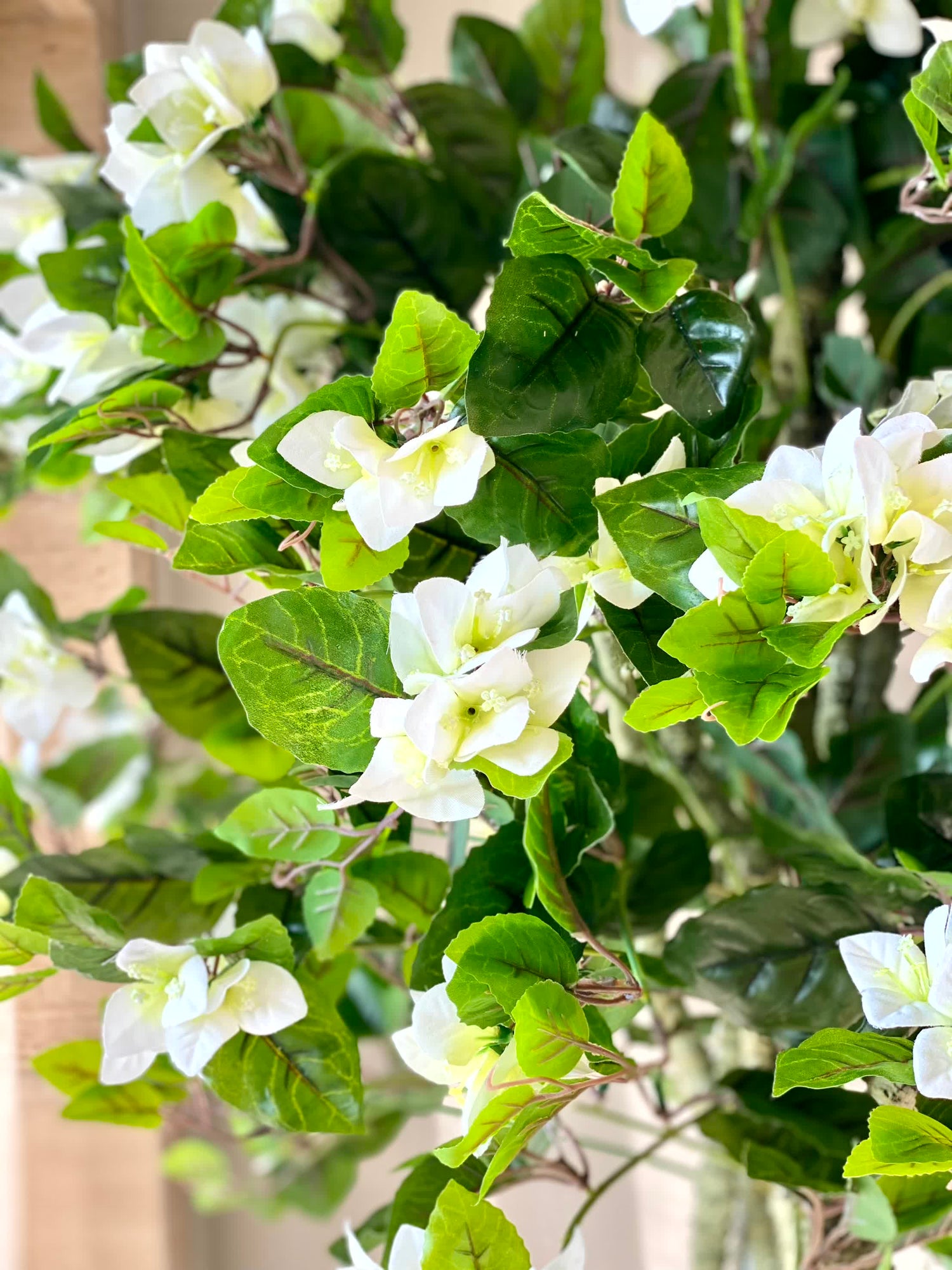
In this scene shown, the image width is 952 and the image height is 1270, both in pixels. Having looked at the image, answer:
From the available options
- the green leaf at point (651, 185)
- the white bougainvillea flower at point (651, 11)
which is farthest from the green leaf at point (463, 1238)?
the white bougainvillea flower at point (651, 11)

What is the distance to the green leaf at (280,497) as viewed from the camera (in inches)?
13.0

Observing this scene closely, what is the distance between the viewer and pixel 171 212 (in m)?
0.49

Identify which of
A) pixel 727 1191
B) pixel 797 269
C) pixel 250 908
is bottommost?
pixel 727 1191

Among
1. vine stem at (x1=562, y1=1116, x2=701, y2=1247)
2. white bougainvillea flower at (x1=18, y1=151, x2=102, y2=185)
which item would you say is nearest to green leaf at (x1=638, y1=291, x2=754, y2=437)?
vine stem at (x1=562, y1=1116, x2=701, y2=1247)

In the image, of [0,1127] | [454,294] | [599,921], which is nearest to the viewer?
[599,921]

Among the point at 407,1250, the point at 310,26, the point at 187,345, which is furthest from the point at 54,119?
the point at 407,1250

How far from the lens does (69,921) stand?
41 cm

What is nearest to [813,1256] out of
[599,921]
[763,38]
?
[599,921]

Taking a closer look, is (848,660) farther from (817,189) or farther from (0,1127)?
(0,1127)

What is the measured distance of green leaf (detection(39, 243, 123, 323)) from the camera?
1.69 feet

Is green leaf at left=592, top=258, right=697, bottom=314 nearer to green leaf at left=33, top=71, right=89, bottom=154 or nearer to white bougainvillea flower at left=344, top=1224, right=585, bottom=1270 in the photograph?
white bougainvillea flower at left=344, top=1224, right=585, bottom=1270

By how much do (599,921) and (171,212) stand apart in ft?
1.17

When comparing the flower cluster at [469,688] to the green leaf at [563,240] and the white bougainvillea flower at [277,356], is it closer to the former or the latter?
the green leaf at [563,240]

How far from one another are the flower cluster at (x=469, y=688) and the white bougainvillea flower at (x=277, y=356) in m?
0.24
